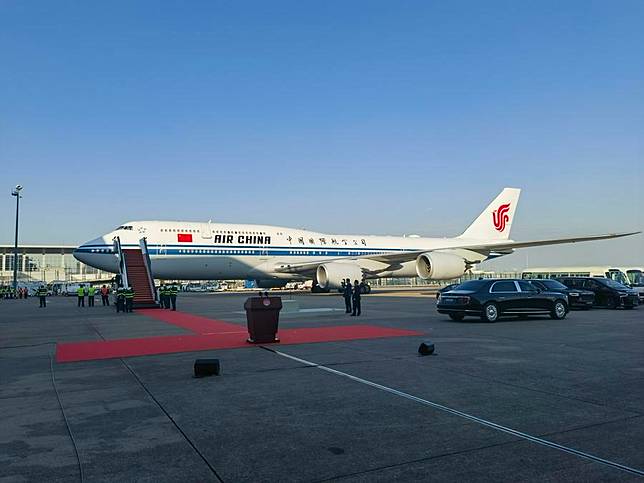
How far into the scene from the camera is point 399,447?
4801 mm

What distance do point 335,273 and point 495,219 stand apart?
69.3ft

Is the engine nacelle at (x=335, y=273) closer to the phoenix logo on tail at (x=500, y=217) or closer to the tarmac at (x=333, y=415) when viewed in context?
the phoenix logo on tail at (x=500, y=217)

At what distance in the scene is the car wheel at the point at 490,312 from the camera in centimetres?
1633

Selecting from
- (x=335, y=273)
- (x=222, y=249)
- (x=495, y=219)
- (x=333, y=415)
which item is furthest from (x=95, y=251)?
(x=495, y=219)

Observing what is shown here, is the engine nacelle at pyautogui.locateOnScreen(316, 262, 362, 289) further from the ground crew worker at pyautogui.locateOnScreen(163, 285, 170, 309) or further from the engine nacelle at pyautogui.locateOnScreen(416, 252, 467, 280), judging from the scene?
the ground crew worker at pyautogui.locateOnScreen(163, 285, 170, 309)

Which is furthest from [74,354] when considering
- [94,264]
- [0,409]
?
[94,264]

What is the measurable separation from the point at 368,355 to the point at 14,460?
6527 mm

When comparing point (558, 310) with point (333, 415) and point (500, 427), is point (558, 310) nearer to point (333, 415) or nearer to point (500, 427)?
point (500, 427)

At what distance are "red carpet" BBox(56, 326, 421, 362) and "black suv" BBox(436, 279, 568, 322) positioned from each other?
2.95m

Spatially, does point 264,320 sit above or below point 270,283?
below

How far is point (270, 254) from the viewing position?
38.9m

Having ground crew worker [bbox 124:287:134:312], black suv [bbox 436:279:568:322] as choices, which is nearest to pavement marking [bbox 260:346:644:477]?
black suv [bbox 436:279:568:322]

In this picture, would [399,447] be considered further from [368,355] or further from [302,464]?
[368,355]

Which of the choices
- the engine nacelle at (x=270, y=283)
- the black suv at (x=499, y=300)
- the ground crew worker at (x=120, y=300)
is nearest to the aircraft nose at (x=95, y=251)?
the ground crew worker at (x=120, y=300)
